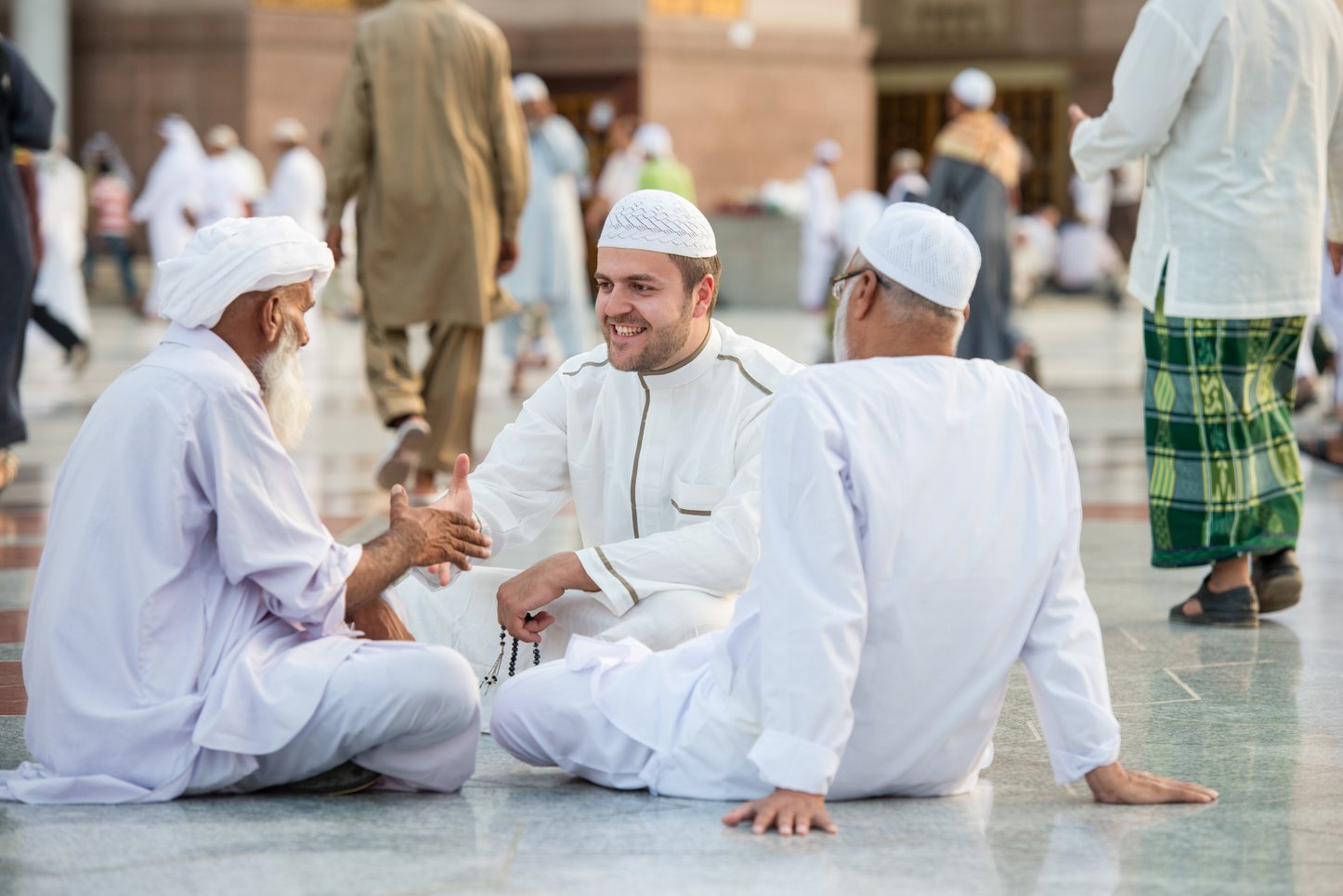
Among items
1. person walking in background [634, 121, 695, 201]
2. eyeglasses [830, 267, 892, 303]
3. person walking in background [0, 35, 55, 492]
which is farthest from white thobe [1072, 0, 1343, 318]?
person walking in background [634, 121, 695, 201]

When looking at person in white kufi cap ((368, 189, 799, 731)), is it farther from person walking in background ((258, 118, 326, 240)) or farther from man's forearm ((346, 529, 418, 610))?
person walking in background ((258, 118, 326, 240))

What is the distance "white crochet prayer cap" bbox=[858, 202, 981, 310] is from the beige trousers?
461cm

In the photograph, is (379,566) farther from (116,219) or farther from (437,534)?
(116,219)

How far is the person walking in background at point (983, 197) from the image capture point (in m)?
10.4

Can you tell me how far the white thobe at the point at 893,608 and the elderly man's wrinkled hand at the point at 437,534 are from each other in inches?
16.4

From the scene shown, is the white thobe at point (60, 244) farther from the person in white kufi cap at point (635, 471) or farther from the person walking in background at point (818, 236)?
the person in white kufi cap at point (635, 471)

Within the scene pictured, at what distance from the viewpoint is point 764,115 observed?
24500 millimetres

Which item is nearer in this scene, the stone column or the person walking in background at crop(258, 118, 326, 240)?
the person walking in background at crop(258, 118, 326, 240)

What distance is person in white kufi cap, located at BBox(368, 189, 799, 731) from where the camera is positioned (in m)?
3.88

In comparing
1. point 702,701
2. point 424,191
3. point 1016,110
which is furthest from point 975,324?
point 1016,110

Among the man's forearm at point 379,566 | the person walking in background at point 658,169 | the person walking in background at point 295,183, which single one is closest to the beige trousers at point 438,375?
the man's forearm at point 379,566

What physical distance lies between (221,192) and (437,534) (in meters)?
15.2

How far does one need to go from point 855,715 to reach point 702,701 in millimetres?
264

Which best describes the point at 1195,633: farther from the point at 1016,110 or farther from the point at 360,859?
the point at 1016,110
